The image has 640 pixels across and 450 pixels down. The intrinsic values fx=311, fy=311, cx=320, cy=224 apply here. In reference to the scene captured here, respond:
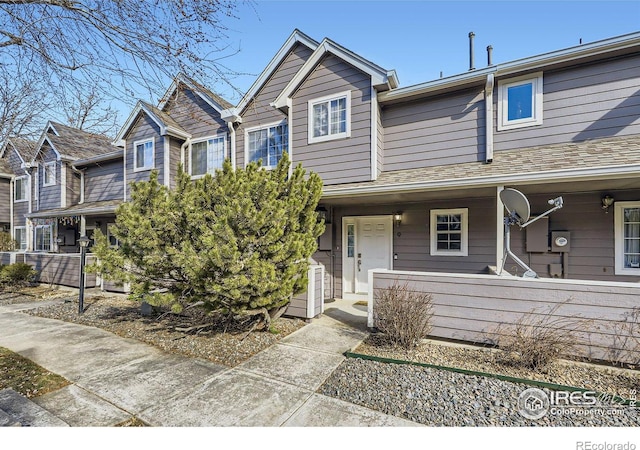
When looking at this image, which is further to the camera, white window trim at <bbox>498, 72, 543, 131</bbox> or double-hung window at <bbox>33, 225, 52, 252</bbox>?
double-hung window at <bbox>33, 225, 52, 252</bbox>

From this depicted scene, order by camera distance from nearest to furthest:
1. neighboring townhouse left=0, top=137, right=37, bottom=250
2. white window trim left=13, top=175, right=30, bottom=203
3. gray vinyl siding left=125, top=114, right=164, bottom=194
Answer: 1. gray vinyl siding left=125, top=114, right=164, bottom=194
2. white window trim left=13, top=175, right=30, bottom=203
3. neighboring townhouse left=0, top=137, right=37, bottom=250

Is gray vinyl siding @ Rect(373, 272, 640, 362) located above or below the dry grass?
above

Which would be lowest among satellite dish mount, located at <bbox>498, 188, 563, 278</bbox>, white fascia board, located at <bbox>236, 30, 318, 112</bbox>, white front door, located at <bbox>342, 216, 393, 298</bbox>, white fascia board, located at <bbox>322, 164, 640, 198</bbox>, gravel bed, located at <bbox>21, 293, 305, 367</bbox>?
gravel bed, located at <bbox>21, 293, 305, 367</bbox>

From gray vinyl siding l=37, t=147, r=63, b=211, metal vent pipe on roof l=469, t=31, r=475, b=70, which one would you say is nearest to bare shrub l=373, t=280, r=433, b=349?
metal vent pipe on roof l=469, t=31, r=475, b=70

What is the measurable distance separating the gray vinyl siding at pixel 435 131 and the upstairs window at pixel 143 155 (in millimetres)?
8351

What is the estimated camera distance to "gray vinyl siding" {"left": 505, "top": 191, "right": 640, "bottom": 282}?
5.96 meters

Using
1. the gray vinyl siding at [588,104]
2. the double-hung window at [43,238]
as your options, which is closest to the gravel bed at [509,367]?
the gray vinyl siding at [588,104]

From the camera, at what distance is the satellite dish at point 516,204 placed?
Answer: 477 cm

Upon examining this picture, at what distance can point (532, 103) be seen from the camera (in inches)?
257

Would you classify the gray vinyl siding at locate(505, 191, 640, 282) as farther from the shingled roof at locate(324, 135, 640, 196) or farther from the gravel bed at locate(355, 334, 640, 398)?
the gravel bed at locate(355, 334, 640, 398)

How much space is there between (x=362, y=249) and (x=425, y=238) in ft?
5.44

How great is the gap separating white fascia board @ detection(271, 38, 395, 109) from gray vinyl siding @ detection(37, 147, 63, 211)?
11173 millimetres

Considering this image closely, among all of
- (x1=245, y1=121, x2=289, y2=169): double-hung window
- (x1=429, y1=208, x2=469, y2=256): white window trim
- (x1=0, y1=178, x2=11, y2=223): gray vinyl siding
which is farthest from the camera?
(x1=0, y1=178, x2=11, y2=223): gray vinyl siding

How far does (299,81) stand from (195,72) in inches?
179
